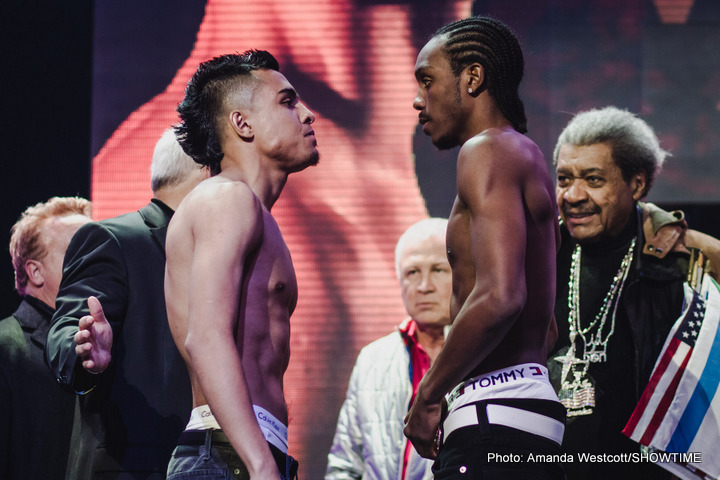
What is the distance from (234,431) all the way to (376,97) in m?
3.05

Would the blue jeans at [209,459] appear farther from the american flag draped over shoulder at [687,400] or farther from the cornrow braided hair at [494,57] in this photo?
the american flag draped over shoulder at [687,400]

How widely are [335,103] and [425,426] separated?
2783 mm

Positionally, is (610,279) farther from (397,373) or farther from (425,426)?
(425,426)

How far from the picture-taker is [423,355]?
3342 mm

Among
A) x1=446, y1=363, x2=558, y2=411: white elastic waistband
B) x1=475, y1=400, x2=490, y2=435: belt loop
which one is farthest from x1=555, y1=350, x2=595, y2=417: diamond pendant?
x1=475, y1=400, x2=490, y2=435: belt loop

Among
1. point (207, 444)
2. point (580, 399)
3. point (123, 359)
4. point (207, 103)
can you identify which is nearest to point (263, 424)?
point (207, 444)

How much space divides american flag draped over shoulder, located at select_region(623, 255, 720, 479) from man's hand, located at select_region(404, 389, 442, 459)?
3.24 feet

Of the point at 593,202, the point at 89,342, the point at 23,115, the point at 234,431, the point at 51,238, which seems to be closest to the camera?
the point at 234,431

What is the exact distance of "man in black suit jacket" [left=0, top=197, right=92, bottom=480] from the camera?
2.88 m

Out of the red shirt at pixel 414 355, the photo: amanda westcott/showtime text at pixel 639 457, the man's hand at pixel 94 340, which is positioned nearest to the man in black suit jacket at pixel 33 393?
the man's hand at pixel 94 340

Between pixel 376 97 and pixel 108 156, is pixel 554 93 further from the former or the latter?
pixel 108 156

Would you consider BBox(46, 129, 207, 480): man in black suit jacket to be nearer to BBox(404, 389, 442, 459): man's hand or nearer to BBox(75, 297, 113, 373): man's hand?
BBox(75, 297, 113, 373): man's hand

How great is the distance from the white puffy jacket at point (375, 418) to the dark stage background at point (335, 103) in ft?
2.70

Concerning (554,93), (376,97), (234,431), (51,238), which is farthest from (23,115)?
(234,431)
